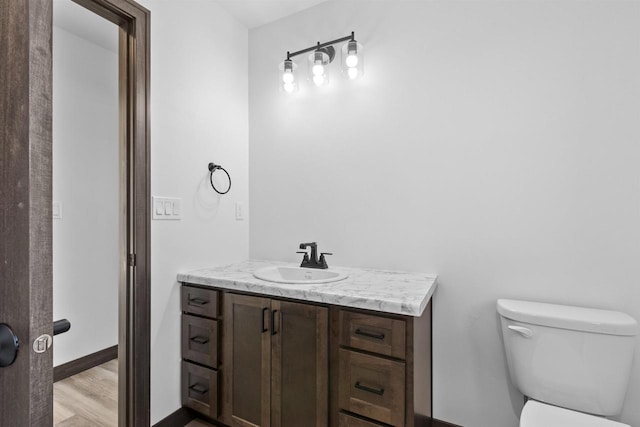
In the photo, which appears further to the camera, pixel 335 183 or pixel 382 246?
pixel 335 183

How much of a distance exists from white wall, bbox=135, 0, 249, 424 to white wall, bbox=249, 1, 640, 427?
376 millimetres

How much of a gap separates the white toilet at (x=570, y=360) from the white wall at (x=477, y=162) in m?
0.20

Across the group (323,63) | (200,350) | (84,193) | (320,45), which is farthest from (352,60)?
(84,193)

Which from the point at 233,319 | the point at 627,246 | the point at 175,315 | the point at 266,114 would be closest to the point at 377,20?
the point at 266,114

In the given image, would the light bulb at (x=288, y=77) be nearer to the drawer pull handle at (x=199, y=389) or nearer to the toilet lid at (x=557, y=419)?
the drawer pull handle at (x=199, y=389)

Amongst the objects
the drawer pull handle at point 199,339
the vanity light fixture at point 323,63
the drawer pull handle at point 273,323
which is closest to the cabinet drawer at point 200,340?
the drawer pull handle at point 199,339

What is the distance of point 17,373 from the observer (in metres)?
0.49

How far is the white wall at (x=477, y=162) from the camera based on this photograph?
1.42 meters

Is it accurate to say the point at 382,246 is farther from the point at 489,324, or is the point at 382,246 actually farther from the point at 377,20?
the point at 377,20

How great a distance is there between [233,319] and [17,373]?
1213 mm

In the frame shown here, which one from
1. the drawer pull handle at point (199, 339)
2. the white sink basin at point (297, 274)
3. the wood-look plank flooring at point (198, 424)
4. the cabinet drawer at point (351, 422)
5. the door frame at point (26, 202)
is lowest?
the wood-look plank flooring at point (198, 424)

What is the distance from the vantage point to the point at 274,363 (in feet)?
5.06

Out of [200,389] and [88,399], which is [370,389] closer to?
[200,389]

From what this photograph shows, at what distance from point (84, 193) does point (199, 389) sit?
1730mm
